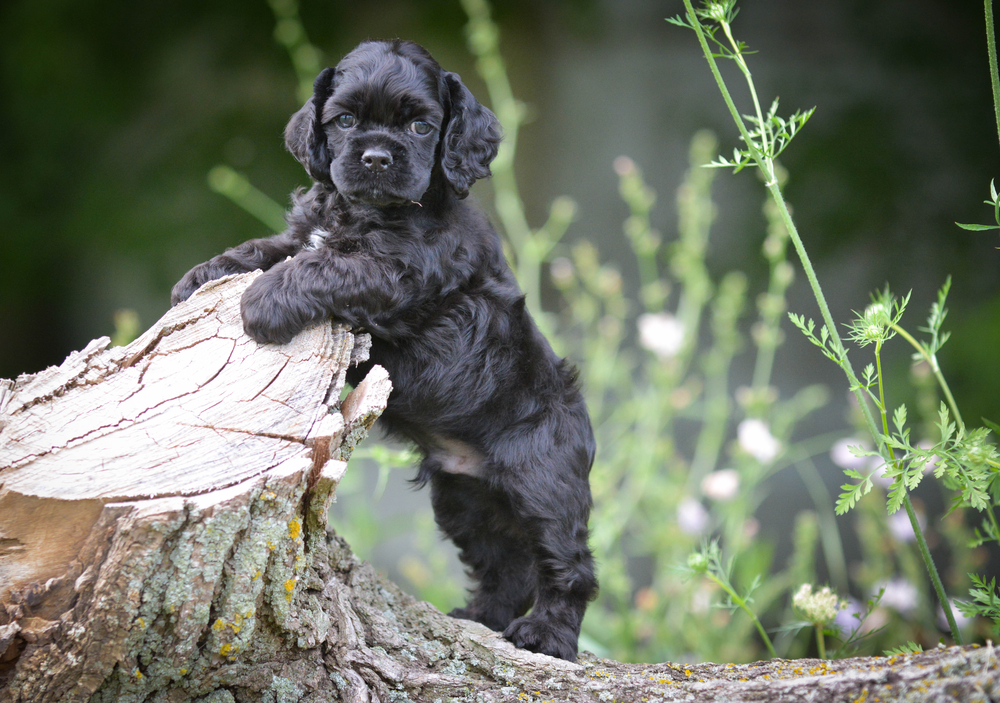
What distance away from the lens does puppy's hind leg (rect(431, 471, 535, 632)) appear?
2816 millimetres

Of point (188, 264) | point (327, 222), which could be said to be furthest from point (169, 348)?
point (188, 264)

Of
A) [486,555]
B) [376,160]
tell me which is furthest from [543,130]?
[486,555]

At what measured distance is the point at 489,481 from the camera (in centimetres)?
267

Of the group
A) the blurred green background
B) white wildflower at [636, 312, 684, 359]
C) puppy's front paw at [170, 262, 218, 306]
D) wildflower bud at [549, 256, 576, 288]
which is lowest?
puppy's front paw at [170, 262, 218, 306]

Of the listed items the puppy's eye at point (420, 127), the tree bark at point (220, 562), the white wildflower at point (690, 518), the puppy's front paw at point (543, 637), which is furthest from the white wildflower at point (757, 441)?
the puppy's eye at point (420, 127)

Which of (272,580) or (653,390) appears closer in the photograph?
(272,580)

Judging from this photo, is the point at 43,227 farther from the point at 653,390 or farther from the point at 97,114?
the point at 653,390

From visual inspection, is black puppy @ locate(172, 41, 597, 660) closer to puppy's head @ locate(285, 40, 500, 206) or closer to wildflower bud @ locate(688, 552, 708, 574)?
puppy's head @ locate(285, 40, 500, 206)

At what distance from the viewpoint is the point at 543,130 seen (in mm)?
6508

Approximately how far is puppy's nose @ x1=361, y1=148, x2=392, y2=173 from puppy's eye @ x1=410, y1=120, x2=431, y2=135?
218mm

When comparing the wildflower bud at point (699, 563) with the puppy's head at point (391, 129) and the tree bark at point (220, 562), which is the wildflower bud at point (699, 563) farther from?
the puppy's head at point (391, 129)

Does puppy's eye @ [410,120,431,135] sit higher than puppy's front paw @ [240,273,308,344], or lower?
higher

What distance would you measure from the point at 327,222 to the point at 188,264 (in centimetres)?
400

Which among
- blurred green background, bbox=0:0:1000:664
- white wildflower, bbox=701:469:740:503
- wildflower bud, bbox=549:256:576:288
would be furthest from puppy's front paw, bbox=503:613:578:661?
blurred green background, bbox=0:0:1000:664
